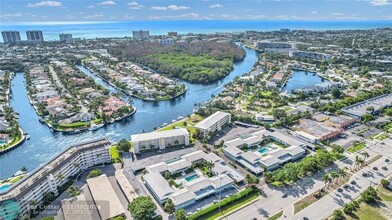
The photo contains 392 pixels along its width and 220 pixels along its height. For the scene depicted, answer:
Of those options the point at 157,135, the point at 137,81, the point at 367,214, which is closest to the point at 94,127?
the point at 157,135

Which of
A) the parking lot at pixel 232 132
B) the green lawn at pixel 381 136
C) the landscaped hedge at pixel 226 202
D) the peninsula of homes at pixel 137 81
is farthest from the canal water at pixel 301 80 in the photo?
the landscaped hedge at pixel 226 202

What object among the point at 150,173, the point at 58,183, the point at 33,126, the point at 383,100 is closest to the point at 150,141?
the point at 150,173

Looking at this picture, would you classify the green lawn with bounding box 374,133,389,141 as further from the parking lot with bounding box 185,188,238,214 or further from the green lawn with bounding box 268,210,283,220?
the parking lot with bounding box 185,188,238,214

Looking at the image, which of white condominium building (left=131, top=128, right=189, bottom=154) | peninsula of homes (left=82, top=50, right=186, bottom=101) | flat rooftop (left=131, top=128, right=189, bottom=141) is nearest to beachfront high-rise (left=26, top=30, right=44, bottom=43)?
peninsula of homes (left=82, top=50, right=186, bottom=101)

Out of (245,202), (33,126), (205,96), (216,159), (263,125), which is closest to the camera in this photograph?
(245,202)

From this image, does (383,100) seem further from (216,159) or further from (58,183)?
(58,183)

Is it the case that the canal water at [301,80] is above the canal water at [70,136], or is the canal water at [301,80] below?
above

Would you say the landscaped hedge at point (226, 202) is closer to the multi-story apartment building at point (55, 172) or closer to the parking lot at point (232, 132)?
the parking lot at point (232, 132)
